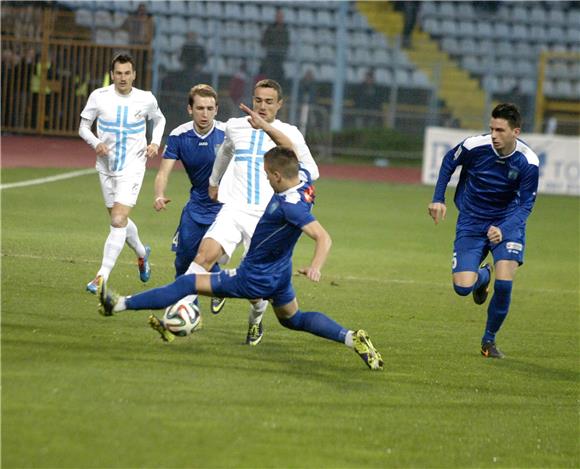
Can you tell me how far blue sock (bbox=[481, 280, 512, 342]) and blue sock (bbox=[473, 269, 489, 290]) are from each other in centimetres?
73

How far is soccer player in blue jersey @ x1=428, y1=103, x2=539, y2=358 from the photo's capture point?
9.66m

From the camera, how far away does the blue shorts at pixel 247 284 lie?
26.3 feet

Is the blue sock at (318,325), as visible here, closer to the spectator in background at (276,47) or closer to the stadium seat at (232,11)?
the spectator in background at (276,47)

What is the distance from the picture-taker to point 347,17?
34656 millimetres

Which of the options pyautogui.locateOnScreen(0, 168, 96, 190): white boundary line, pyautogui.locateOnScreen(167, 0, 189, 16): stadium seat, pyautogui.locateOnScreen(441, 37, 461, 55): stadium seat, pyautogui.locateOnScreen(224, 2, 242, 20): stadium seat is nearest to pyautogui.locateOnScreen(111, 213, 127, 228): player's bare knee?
pyautogui.locateOnScreen(0, 168, 96, 190): white boundary line

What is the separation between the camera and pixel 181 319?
8125mm

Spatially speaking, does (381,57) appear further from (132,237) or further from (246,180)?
(246,180)

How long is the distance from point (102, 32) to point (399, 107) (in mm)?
8005

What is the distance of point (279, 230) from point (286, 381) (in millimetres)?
1005

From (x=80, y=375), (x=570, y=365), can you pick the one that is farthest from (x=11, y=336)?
(x=570, y=365)

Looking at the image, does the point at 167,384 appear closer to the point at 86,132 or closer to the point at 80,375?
the point at 80,375

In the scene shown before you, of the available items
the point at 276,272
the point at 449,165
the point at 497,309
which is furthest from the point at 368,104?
the point at 276,272

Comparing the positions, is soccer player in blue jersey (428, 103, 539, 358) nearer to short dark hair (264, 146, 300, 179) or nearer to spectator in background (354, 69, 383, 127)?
short dark hair (264, 146, 300, 179)

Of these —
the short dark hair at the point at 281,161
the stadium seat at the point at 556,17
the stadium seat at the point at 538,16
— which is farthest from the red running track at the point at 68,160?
the short dark hair at the point at 281,161
